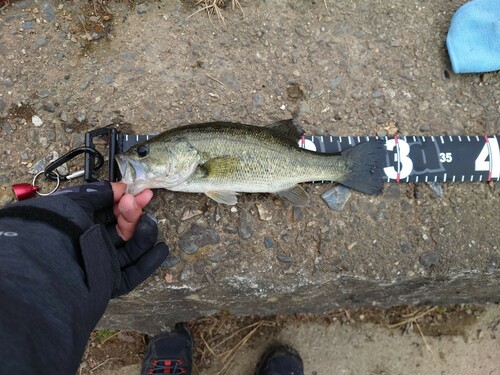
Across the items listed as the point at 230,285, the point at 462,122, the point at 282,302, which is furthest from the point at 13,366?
the point at 462,122

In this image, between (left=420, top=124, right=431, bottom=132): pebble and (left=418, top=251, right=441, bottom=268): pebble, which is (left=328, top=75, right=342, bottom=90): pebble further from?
(left=418, top=251, right=441, bottom=268): pebble

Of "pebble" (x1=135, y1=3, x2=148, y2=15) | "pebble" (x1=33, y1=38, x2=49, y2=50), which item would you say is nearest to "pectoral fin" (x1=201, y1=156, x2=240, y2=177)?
"pebble" (x1=135, y1=3, x2=148, y2=15)

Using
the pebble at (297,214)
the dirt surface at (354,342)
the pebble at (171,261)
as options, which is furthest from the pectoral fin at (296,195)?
the dirt surface at (354,342)

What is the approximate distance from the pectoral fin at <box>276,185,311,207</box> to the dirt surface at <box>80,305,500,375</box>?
1.46 meters

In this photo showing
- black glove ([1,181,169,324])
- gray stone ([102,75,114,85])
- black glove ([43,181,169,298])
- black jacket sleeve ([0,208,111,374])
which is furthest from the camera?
gray stone ([102,75,114,85])

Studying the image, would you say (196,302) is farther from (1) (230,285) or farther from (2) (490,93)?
(2) (490,93)

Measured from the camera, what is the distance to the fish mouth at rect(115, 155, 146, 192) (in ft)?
9.65

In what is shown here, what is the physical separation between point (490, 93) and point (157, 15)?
3172 mm

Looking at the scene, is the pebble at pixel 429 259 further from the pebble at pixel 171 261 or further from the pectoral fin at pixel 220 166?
the pebble at pixel 171 261

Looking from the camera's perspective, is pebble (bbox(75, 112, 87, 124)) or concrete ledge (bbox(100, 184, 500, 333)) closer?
concrete ledge (bbox(100, 184, 500, 333))

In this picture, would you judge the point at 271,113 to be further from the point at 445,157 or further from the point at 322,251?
the point at 445,157

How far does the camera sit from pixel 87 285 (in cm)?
223

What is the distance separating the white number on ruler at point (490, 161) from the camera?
11.1ft

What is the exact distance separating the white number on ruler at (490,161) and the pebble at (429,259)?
0.83 metres
